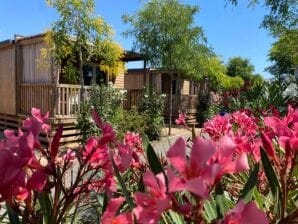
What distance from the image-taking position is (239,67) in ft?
191

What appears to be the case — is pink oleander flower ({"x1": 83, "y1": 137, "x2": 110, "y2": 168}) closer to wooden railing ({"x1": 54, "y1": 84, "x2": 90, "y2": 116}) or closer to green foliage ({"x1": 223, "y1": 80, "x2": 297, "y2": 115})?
green foliage ({"x1": 223, "y1": 80, "x2": 297, "y2": 115})

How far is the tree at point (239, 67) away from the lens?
2265 inches

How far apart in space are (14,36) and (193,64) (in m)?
7.68

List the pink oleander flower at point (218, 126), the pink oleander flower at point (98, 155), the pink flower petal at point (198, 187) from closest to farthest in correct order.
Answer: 1. the pink flower petal at point (198, 187)
2. the pink oleander flower at point (98, 155)
3. the pink oleander flower at point (218, 126)

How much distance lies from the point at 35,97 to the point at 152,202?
38.5 ft

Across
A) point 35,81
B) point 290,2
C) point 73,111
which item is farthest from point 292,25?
point 35,81

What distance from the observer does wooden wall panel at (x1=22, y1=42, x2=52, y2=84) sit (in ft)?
36.7

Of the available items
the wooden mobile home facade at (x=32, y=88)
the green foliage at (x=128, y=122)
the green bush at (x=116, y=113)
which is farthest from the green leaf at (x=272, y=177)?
the wooden mobile home facade at (x=32, y=88)

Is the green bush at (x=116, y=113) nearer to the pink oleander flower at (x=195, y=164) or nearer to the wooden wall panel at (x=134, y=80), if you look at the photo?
the wooden wall panel at (x=134, y=80)

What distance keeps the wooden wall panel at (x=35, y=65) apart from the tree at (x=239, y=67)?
4792 centimetres

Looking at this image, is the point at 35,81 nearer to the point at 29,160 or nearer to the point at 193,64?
the point at 193,64

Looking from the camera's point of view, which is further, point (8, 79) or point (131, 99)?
point (131, 99)

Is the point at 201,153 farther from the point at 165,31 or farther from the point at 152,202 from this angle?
the point at 165,31

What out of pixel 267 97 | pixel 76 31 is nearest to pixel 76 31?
pixel 76 31
